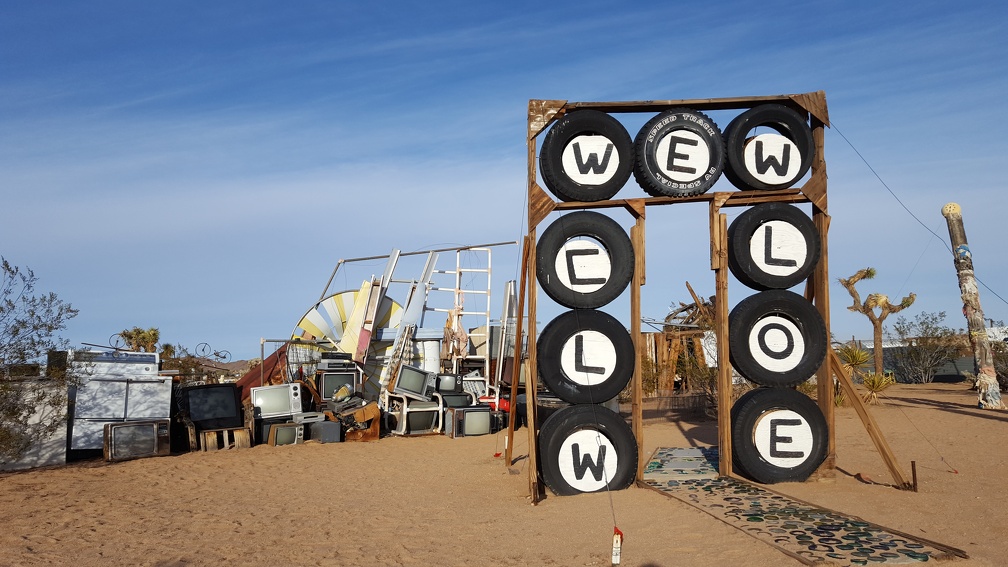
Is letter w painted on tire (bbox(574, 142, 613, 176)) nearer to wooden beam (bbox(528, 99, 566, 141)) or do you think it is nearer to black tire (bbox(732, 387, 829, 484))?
wooden beam (bbox(528, 99, 566, 141))

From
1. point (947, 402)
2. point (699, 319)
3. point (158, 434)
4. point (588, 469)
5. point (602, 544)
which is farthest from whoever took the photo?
point (699, 319)

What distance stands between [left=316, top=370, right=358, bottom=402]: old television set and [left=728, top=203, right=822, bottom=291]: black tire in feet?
40.1

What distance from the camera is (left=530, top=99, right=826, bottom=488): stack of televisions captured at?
9539 mm

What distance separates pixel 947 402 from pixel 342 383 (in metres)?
14.6

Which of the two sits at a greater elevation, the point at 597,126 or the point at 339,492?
the point at 597,126

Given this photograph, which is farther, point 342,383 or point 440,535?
point 342,383

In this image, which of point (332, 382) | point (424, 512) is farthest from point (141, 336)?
point (424, 512)

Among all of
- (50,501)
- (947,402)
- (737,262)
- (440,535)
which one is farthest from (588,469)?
(947,402)

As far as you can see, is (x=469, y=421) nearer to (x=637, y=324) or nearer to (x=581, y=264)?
(x=637, y=324)

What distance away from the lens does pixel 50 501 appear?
10.6m

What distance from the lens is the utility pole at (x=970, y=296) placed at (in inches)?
661

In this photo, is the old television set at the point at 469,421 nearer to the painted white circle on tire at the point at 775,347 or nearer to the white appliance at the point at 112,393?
the white appliance at the point at 112,393

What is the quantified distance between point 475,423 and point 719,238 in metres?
10.2

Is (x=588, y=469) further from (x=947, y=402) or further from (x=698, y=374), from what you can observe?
(x=947, y=402)
